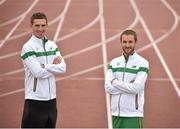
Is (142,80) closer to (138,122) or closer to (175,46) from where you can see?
(138,122)

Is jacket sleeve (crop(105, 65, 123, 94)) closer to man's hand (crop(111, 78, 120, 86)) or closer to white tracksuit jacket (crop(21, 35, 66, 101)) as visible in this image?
man's hand (crop(111, 78, 120, 86))

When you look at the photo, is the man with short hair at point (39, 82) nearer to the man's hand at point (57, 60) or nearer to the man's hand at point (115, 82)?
the man's hand at point (57, 60)

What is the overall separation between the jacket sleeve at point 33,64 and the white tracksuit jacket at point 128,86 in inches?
26.0

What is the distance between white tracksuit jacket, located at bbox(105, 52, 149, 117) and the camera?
516 centimetres

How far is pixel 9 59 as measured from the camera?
10.3 m

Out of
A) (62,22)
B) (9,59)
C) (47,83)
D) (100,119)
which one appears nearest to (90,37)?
(62,22)

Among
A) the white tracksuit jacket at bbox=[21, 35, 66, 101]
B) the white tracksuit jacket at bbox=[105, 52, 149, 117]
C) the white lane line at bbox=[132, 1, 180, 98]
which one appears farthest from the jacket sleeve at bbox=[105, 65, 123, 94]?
the white lane line at bbox=[132, 1, 180, 98]

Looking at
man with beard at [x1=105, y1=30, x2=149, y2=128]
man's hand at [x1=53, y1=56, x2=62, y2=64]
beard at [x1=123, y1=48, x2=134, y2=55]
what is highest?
beard at [x1=123, y1=48, x2=134, y2=55]

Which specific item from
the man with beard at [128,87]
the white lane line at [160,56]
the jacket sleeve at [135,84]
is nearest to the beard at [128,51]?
the man with beard at [128,87]

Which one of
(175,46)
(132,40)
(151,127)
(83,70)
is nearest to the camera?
(132,40)

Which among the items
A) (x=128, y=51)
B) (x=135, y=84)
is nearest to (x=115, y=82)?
(x=135, y=84)

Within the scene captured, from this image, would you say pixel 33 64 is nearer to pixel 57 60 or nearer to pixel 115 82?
pixel 57 60

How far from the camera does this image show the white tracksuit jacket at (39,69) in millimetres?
5340

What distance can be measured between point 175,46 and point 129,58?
5.79 m
